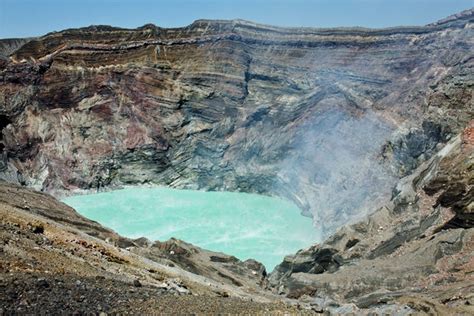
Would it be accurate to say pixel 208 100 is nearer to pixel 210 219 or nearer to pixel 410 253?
pixel 210 219

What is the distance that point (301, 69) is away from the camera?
50750 millimetres

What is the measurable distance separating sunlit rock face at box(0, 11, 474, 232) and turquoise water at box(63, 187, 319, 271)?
1.96 metres

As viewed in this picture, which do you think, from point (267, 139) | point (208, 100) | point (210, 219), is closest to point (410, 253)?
point (210, 219)

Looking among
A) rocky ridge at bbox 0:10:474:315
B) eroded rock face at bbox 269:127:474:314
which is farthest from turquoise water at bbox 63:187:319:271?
eroded rock face at bbox 269:127:474:314

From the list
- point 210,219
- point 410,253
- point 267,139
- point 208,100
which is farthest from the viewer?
point 208,100

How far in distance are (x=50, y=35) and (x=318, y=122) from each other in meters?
27.2

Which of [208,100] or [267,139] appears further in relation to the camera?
[208,100]

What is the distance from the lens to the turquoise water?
3653cm

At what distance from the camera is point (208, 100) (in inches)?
2063

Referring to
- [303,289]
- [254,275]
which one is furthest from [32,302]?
[254,275]

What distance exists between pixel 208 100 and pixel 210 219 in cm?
1408

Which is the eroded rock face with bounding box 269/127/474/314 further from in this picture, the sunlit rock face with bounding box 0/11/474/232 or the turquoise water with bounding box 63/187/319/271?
the sunlit rock face with bounding box 0/11/474/232

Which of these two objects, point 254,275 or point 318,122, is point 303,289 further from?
point 318,122

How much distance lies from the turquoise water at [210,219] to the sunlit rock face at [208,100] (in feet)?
6.43
